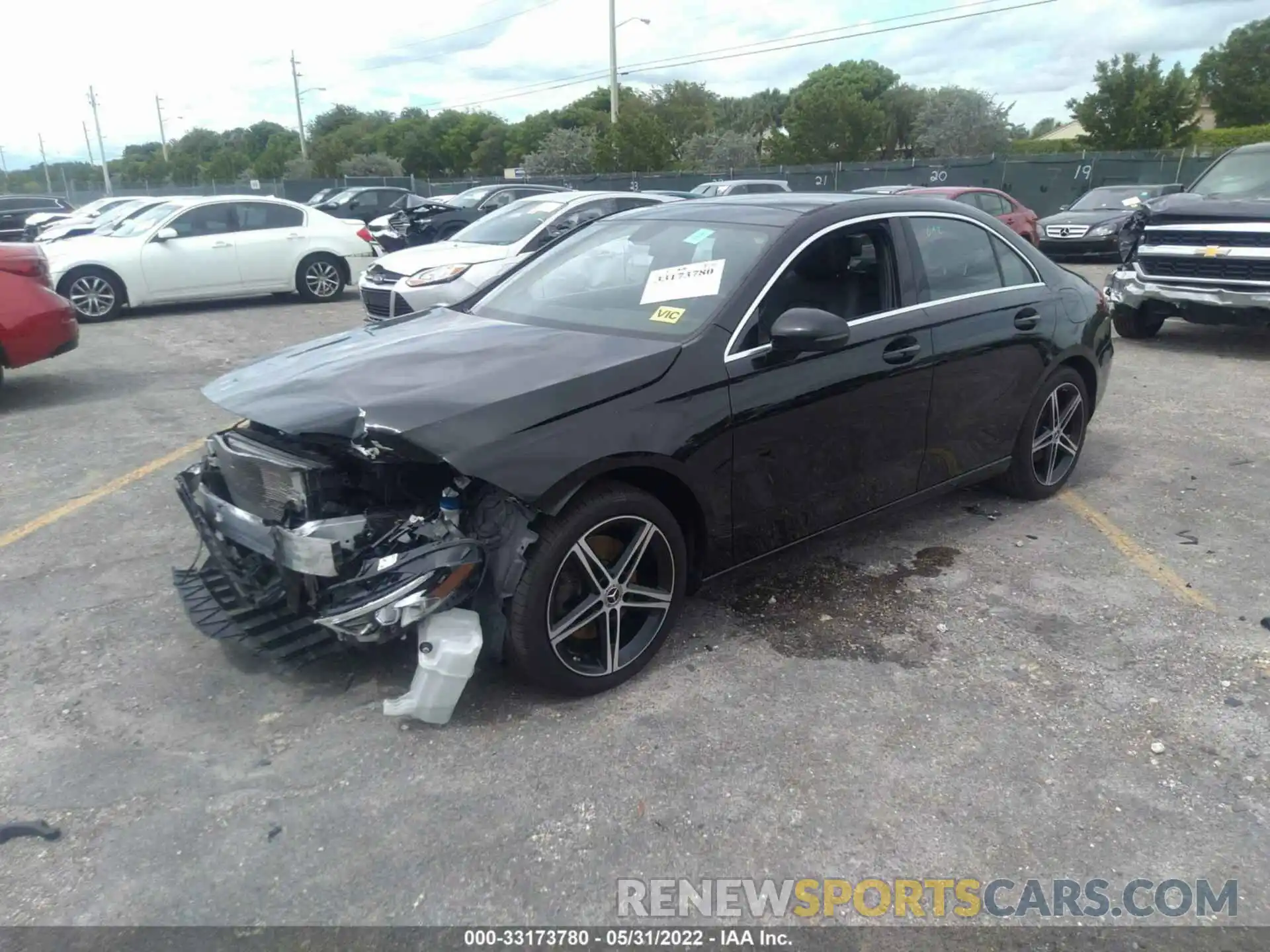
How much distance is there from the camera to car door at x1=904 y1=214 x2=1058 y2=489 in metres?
4.52

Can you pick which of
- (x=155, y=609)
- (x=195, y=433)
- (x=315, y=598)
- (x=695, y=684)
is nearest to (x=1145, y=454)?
(x=695, y=684)

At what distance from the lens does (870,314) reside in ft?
14.0

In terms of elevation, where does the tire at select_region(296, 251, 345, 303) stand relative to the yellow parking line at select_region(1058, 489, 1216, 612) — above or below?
above

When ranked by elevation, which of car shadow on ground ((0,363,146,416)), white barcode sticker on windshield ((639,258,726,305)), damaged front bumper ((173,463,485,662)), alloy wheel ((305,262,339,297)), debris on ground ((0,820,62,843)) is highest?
white barcode sticker on windshield ((639,258,726,305))

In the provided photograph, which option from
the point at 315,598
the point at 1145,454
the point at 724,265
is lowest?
the point at 1145,454

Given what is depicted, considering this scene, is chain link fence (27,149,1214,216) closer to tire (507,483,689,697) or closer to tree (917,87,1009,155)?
tire (507,483,689,697)

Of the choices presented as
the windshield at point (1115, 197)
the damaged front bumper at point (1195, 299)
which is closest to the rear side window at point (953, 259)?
the damaged front bumper at point (1195, 299)

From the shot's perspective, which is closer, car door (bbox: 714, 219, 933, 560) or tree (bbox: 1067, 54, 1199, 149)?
car door (bbox: 714, 219, 933, 560)

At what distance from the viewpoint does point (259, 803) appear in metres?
2.92

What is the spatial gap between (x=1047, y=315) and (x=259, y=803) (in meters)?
4.41

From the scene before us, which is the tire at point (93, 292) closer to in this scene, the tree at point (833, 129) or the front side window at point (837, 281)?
the front side window at point (837, 281)

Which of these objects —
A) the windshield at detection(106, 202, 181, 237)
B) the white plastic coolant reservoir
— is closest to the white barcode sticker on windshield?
the white plastic coolant reservoir

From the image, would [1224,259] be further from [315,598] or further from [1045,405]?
[315,598]

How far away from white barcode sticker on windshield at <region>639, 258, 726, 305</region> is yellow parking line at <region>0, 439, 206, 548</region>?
3516 millimetres
